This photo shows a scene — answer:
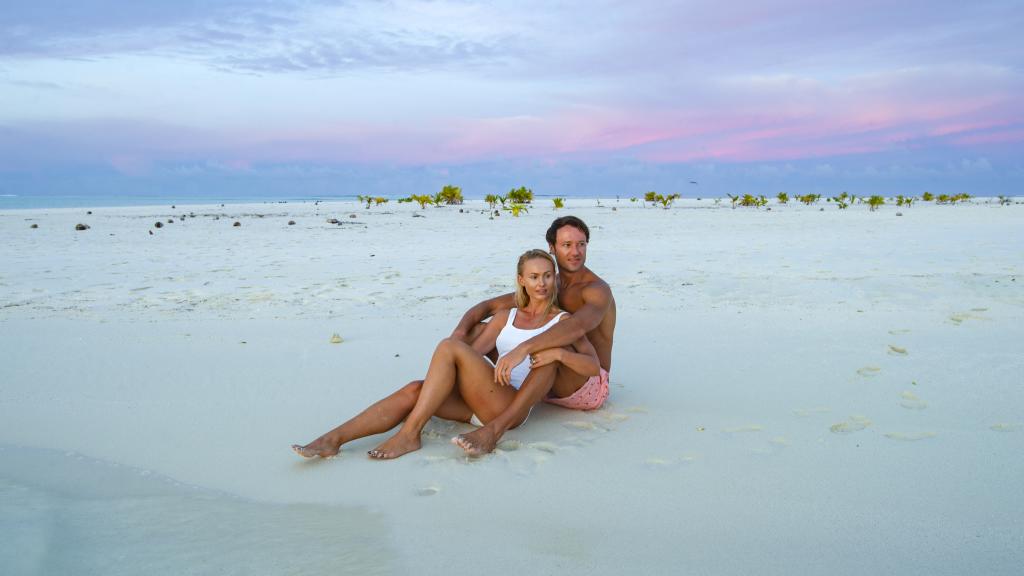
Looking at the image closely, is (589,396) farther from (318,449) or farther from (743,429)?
(318,449)

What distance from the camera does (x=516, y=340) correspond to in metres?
3.80

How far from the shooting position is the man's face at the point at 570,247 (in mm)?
3951

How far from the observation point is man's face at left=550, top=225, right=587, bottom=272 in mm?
3951

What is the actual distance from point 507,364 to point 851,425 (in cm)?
183

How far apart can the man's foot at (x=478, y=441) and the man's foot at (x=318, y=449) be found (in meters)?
0.59

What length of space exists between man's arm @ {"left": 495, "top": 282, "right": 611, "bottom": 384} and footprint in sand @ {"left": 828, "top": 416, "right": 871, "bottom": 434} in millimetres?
1314

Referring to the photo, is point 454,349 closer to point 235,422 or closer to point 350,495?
point 350,495

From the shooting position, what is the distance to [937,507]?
2791 millimetres

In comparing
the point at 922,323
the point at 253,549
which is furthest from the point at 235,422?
the point at 922,323

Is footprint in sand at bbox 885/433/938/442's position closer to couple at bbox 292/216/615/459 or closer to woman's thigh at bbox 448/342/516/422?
couple at bbox 292/216/615/459

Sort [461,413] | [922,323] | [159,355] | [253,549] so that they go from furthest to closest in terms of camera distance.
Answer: [922,323] < [159,355] < [461,413] < [253,549]

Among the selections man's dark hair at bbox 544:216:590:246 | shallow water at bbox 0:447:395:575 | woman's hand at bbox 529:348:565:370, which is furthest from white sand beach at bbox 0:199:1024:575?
man's dark hair at bbox 544:216:590:246

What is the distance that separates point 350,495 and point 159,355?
308 cm

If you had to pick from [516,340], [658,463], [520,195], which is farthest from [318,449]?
[520,195]
